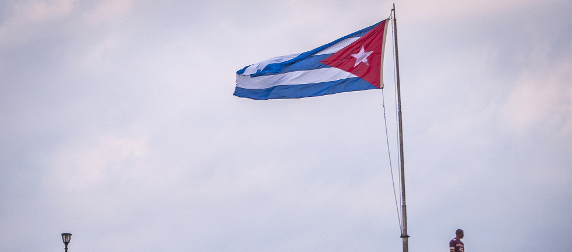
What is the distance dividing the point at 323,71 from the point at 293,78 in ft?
3.34

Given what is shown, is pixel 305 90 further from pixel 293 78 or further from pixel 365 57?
pixel 365 57

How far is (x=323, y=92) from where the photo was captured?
878 inches

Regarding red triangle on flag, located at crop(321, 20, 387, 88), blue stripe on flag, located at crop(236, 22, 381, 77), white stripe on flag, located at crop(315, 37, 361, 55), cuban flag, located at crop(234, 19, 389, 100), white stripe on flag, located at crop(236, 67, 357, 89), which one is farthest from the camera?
blue stripe on flag, located at crop(236, 22, 381, 77)

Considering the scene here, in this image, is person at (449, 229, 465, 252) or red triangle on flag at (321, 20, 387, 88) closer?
person at (449, 229, 465, 252)

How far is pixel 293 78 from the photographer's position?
2291cm

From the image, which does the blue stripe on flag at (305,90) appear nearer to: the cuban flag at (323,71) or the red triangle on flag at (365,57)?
the cuban flag at (323,71)

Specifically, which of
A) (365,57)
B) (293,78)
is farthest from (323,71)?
(365,57)

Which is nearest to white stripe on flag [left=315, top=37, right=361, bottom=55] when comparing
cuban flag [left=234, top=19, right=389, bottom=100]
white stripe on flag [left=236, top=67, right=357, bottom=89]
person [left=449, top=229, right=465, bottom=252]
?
cuban flag [left=234, top=19, right=389, bottom=100]

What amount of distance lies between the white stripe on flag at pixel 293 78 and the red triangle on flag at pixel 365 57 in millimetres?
207

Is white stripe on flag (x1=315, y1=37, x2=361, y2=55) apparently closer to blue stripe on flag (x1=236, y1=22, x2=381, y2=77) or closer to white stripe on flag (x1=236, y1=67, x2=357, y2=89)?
blue stripe on flag (x1=236, y1=22, x2=381, y2=77)

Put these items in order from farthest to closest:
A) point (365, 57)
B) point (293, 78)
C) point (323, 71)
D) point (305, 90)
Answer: point (293, 78) → point (305, 90) → point (323, 71) → point (365, 57)

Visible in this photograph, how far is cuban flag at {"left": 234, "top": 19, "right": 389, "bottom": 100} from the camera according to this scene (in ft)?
70.9

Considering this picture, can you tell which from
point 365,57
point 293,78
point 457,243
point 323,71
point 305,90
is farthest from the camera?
point 293,78

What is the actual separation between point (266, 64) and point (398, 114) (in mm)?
4933
